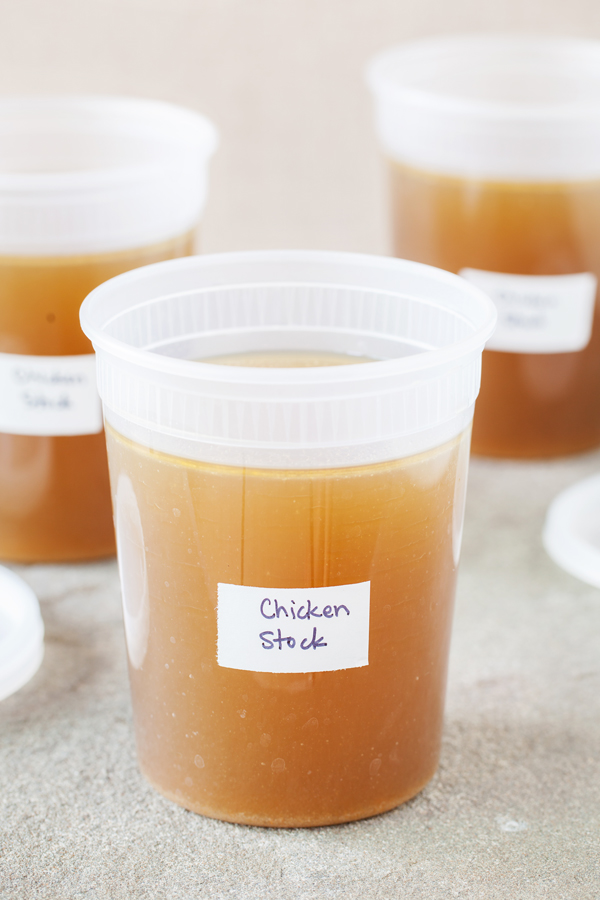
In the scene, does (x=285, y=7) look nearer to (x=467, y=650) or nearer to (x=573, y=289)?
(x=573, y=289)

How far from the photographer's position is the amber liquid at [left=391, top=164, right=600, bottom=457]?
94cm

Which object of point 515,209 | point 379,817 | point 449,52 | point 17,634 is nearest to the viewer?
point 379,817

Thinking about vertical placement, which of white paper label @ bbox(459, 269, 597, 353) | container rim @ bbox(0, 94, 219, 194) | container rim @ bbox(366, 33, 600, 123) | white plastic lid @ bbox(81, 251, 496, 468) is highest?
container rim @ bbox(366, 33, 600, 123)

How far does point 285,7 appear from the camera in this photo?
110cm

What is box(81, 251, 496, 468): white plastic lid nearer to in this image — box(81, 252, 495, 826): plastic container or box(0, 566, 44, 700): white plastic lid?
box(81, 252, 495, 826): plastic container

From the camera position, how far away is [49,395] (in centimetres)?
81

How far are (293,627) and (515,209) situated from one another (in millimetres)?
539

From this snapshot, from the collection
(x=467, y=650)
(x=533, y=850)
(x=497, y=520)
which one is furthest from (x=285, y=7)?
(x=533, y=850)

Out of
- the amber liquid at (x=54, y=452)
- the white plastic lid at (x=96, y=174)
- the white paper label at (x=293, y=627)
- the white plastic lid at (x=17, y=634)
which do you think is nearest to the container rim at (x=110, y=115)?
the white plastic lid at (x=96, y=174)

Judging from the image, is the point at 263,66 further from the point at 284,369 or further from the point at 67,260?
the point at 284,369

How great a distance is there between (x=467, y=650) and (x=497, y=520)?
20 centimetres

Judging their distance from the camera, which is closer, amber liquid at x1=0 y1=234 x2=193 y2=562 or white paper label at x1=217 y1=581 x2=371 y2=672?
white paper label at x1=217 y1=581 x2=371 y2=672

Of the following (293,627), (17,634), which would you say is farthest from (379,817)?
(17,634)

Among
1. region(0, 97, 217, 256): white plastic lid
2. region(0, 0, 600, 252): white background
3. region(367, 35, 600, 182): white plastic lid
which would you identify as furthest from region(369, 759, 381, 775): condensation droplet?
region(0, 0, 600, 252): white background
